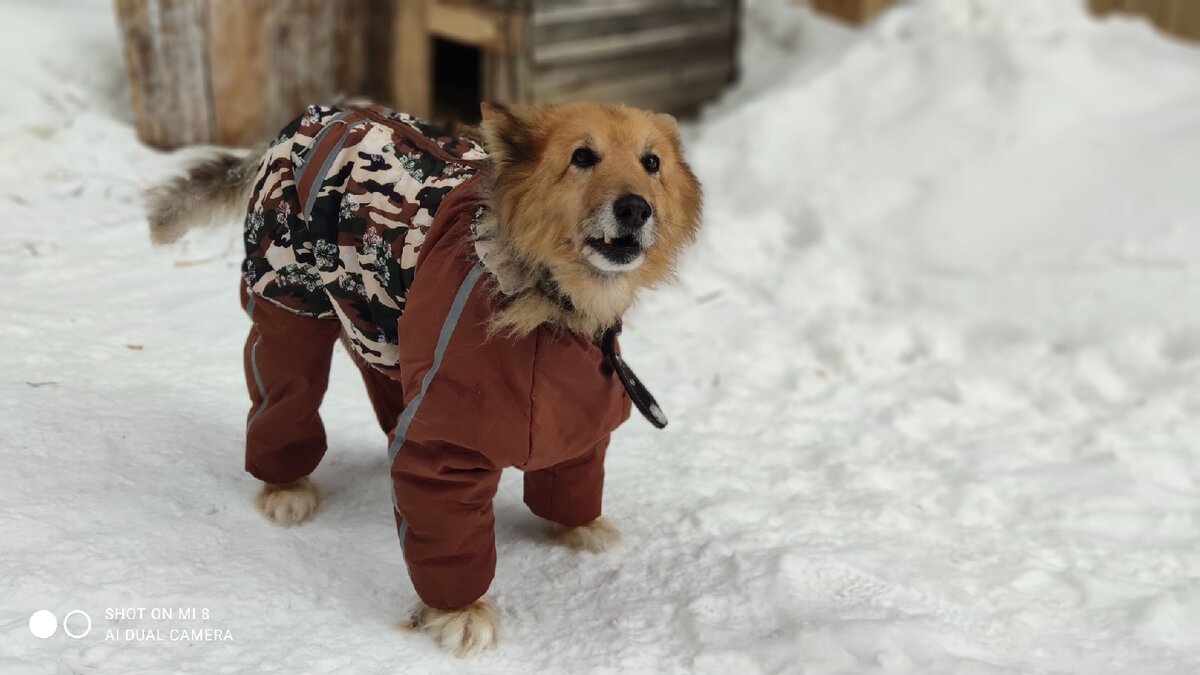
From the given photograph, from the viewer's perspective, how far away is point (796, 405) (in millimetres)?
3645

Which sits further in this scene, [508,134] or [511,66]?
[511,66]

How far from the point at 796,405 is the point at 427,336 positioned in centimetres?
179

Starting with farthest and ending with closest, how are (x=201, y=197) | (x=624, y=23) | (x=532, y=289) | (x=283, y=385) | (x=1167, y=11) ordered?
(x=1167, y=11), (x=624, y=23), (x=201, y=197), (x=283, y=385), (x=532, y=289)

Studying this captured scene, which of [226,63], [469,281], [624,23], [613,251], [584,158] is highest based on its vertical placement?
[584,158]

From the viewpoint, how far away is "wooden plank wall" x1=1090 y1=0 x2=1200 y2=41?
6602 mm

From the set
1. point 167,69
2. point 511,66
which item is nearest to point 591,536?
point 167,69

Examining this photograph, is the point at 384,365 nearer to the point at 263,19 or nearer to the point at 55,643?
the point at 55,643

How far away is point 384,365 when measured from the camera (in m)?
2.57

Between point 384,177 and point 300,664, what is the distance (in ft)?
3.53

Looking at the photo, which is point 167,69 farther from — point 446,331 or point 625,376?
point 625,376

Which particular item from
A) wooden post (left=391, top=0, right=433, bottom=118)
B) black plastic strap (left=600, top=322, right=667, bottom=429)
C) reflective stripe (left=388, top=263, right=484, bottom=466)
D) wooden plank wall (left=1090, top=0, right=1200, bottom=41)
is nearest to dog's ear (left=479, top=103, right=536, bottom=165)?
reflective stripe (left=388, top=263, right=484, bottom=466)

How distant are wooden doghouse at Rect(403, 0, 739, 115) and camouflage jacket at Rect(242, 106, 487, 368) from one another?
303 centimetres

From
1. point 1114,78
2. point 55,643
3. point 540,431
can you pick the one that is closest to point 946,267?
point 1114,78

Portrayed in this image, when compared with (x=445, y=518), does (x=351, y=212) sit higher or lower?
higher
